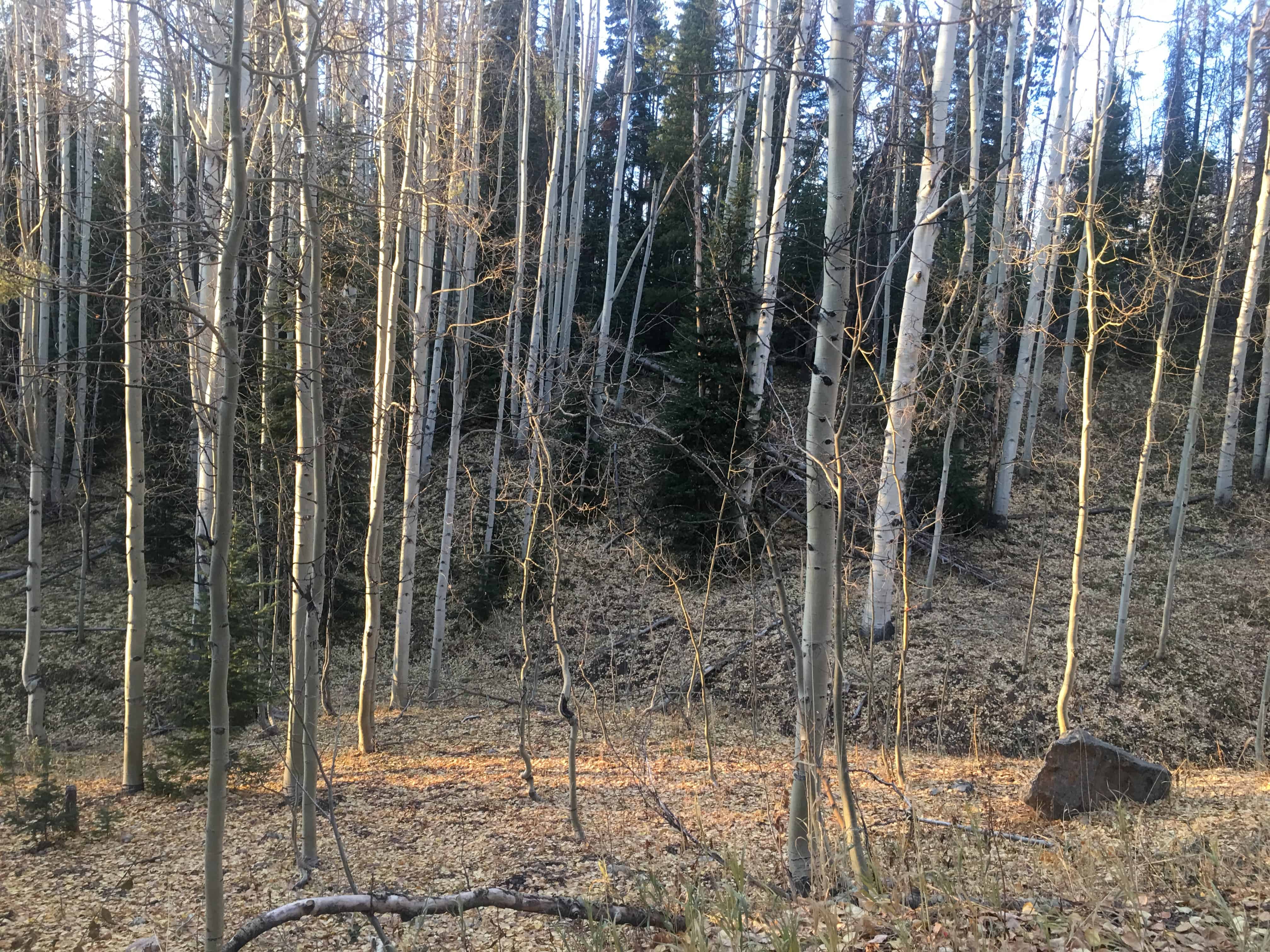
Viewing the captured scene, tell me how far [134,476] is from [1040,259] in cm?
1155

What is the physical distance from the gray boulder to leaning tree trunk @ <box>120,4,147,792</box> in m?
7.63

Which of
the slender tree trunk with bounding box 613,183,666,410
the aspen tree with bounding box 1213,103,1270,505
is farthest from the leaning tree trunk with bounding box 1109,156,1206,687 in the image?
the slender tree trunk with bounding box 613,183,666,410

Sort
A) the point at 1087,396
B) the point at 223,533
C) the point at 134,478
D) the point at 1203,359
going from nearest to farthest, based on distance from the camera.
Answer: the point at 223,533 → the point at 134,478 → the point at 1087,396 → the point at 1203,359

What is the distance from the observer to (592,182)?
77.2 feet

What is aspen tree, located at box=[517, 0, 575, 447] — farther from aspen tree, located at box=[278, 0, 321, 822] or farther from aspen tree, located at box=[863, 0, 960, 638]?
aspen tree, located at box=[863, 0, 960, 638]

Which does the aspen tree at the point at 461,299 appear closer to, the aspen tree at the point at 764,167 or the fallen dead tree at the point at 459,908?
the aspen tree at the point at 764,167

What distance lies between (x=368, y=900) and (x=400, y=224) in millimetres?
6550

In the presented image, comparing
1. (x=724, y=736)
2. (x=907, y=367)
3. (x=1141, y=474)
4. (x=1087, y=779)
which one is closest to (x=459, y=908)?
(x=1087, y=779)

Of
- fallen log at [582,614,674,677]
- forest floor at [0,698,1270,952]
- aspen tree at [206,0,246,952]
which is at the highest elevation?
aspen tree at [206,0,246,952]

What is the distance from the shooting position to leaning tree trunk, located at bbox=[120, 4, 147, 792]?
6.59 m

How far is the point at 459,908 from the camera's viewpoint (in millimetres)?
3414

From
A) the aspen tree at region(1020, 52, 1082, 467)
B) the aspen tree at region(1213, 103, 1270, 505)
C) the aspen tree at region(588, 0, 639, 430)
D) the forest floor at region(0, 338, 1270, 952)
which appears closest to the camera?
the forest floor at region(0, 338, 1270, 952)

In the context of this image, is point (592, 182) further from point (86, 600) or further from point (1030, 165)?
point (86, 600)

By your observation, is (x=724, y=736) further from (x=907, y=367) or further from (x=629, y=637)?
(x=907, y=367)
